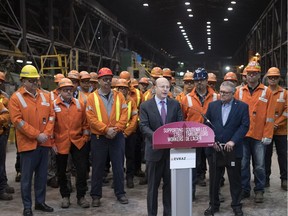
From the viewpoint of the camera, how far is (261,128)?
5293 millimetres

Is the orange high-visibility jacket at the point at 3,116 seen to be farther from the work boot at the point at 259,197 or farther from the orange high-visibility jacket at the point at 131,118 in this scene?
the work boot at the point at 259,197

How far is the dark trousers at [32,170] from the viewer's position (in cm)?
487

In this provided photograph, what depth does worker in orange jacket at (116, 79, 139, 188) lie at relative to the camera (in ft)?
20.7

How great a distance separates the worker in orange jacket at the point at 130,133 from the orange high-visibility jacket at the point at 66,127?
122 cm

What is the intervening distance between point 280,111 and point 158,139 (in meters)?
3.51

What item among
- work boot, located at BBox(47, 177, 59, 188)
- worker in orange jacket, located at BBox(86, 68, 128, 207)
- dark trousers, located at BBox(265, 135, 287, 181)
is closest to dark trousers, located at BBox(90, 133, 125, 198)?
worker in orange jacket, located at BBox(86, 68, 128, 207)

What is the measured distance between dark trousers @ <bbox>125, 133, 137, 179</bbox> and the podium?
130 inches

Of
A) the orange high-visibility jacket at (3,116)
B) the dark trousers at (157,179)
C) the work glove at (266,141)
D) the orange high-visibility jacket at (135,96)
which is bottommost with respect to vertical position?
the dark trousers at (157,179)

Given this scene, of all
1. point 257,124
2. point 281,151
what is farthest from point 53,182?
point 281,151

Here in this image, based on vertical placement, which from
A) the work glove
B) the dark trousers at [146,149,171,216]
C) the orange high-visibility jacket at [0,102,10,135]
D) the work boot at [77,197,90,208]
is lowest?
the work boot at [77,197,90,208]

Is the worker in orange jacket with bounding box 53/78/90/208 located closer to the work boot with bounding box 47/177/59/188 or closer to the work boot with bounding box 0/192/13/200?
the work boot with bounding box 0/192/13/200

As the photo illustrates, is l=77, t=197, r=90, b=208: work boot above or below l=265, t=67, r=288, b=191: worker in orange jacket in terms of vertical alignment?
below

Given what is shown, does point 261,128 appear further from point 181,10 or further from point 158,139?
point 181,10

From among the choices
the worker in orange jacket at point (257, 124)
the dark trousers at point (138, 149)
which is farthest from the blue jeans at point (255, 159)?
the dark trousers at point (138, 149)
